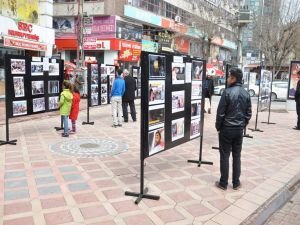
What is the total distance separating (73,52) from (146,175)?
30690 millimetres

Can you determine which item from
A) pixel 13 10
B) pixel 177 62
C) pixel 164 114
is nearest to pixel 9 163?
pixel 164 114

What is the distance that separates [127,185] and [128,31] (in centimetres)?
2923

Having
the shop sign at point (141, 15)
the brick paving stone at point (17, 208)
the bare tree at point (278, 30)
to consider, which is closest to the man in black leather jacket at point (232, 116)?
the brick paving stone at point (17, 208)

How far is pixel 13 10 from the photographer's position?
53.4 feet

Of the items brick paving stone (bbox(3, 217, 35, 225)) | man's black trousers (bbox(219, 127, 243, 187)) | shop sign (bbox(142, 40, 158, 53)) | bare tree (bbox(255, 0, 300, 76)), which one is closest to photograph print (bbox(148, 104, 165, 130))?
man's black trousers (bbox(219, 127, 243, 187))

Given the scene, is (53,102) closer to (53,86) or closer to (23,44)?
(53,86)

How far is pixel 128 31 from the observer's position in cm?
3309

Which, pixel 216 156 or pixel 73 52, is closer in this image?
pixel 216 156

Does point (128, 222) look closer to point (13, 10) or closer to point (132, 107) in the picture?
point (132, 107)

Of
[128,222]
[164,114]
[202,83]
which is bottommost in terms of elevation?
[128,222]

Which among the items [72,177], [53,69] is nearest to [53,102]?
[53,69]

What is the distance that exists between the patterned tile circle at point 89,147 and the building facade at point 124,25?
21.4 m

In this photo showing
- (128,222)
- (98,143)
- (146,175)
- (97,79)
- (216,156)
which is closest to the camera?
(128,222)

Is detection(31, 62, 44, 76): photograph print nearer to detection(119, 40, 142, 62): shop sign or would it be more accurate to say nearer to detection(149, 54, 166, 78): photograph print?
detection(149, 54, 166, 78): photograph print
